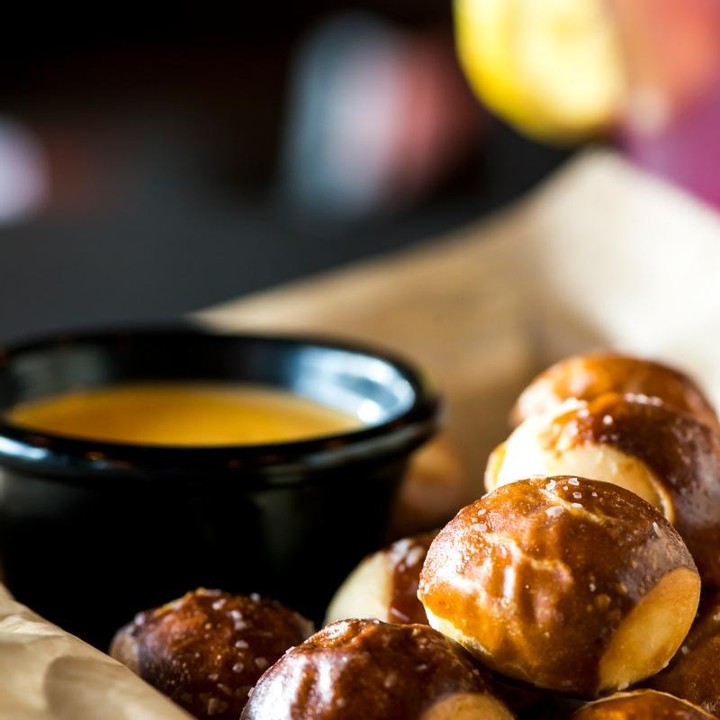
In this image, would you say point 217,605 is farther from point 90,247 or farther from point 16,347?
point 90,247

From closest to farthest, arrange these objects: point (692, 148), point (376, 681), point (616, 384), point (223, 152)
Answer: point (376, 681)
point (616, 384)
point (692, 148)
point (223, 152)

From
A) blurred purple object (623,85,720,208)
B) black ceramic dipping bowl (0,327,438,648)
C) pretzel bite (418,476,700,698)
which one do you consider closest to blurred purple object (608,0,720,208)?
blurred purple object (623,85,720,208)

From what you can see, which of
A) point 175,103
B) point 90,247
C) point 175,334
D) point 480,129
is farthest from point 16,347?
point 175,103

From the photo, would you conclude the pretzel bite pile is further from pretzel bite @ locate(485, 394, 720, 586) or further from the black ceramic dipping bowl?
the black ceramic dipping bowl

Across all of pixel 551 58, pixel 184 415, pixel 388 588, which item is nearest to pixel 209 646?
pixel 388 588

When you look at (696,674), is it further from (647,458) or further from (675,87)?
(675,87)

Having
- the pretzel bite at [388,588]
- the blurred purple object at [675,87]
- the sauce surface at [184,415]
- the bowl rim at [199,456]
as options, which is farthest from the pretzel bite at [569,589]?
A: the blurred purple object at [675,87]
